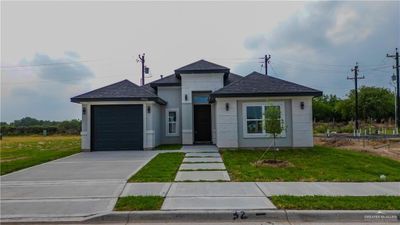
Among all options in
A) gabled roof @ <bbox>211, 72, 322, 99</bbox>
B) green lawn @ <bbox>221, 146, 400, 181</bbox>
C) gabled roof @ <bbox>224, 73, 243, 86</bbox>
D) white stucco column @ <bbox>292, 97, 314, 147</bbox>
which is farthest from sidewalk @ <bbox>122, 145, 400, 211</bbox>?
gabled roof @ <bbox>224, 73, 243, 86</bbox>

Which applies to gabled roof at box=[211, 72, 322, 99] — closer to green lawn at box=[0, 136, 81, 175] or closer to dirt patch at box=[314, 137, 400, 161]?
dirt patch at box=[314, 137, 400, 161]

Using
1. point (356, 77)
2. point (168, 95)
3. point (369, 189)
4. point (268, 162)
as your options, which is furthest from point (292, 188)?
point (356, 77)

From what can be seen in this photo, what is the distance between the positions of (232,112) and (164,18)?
18.3 ft

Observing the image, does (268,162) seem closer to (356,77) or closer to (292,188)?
(292,188)

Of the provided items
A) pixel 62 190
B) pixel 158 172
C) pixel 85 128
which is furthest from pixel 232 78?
pixel 62 190

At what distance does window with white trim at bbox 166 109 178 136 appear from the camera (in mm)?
21359

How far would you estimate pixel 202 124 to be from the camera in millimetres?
21500

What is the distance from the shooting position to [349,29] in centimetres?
1720

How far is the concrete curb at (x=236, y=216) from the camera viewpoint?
5.29 m

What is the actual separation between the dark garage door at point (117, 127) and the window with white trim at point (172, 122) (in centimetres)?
390

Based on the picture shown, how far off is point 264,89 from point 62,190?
11.2m

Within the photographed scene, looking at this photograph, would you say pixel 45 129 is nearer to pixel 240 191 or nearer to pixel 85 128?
pixel 85 128

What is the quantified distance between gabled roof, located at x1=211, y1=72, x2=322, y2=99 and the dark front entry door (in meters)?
4.66

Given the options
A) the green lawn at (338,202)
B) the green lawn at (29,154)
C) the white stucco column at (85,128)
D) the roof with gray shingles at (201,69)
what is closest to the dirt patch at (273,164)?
the green lawn at (338,202)
